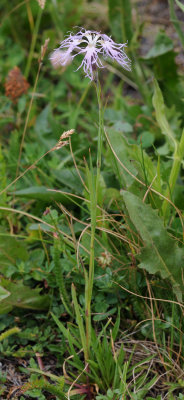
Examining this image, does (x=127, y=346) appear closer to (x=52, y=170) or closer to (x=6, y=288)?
(x=6, y=288)

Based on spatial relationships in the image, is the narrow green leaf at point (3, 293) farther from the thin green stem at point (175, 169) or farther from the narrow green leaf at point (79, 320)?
the thin green stem at point (175, 169)

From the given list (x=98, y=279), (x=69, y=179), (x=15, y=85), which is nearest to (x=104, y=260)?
(x=98, y=279)

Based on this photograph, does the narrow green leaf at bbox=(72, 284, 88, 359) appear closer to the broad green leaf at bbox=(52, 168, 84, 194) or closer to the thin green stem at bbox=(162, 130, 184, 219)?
the thin green stem at bbox=(162, 130, 184, 219)

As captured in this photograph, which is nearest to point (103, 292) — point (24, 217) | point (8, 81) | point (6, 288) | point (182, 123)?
point (6, 288)

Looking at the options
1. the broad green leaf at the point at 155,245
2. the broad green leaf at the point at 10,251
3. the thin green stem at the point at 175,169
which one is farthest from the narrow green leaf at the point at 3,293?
the thin green stem at the point at 175,169

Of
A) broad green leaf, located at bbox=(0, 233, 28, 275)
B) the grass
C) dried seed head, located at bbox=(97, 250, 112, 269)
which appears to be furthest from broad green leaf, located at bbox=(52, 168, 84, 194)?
dried seed head, located at bbox=(97, 250, 112, 269)
